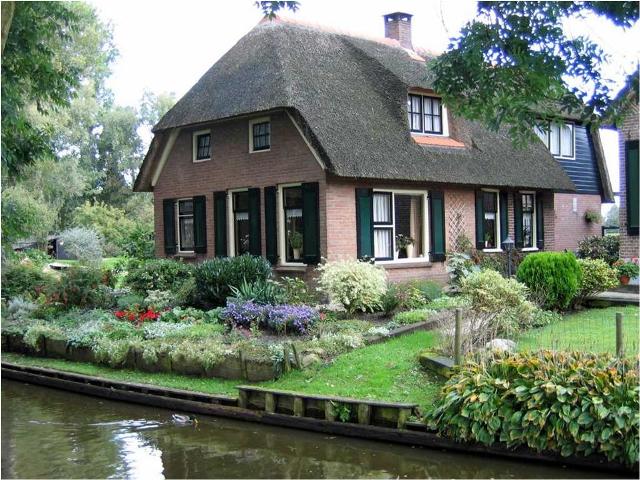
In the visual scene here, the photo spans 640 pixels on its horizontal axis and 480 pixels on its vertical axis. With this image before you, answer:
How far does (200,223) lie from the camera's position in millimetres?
20203

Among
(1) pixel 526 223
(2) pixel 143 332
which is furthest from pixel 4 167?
(1) pixel 526 223

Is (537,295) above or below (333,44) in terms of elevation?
below

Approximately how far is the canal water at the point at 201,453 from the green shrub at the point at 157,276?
6.73 m

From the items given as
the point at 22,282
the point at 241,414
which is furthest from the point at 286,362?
the point at 22,282

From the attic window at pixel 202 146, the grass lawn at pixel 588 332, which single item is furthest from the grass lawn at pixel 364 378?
the attic window at pixel 202 146

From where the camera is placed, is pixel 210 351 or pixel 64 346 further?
pixel 64 346

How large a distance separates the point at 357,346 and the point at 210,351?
236 centimetres

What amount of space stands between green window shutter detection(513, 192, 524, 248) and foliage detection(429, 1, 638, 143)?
10.2 m

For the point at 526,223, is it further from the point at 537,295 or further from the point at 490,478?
the point at 490,478

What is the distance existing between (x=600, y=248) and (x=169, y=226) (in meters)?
12.9

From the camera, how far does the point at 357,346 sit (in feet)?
39.4

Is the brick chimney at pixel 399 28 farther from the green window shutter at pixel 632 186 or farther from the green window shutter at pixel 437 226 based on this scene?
the green window shutter at pixel 632 186

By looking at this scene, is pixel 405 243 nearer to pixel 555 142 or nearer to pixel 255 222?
pixel 255 222

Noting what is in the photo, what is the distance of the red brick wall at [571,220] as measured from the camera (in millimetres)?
24688
